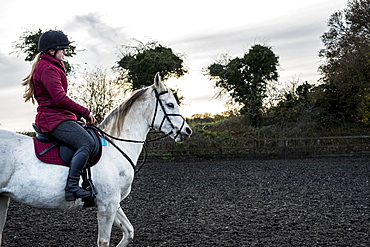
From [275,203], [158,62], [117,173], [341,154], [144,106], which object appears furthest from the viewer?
[158,62]

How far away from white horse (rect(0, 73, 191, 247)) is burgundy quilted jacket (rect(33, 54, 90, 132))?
348 millimetres

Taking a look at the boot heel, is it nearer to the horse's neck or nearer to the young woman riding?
the young woman riding

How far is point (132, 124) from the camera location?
17.3ft

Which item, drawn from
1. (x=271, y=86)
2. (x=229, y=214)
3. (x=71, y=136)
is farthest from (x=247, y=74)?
(x=71, y=136)

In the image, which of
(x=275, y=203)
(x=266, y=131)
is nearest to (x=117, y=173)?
(x=275, y=203)

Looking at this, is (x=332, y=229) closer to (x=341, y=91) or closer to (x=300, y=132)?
(x=300, y=132)

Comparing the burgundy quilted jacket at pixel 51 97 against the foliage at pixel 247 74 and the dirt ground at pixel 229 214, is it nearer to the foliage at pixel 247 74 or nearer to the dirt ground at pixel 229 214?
the dirt ground at pixel 229 214

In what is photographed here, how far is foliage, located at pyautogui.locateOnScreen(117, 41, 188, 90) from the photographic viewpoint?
24.6m

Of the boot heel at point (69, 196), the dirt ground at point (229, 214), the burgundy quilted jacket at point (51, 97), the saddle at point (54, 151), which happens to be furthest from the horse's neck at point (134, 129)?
the dirt ground at point (229, 214)

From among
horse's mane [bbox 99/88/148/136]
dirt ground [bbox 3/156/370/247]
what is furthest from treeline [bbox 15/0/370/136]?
horse's mane [bbox 99/88/148/136]

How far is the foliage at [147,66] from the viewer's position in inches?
969

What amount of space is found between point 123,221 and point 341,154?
19.4m

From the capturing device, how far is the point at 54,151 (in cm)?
466

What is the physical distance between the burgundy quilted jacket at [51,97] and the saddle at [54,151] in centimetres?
12
